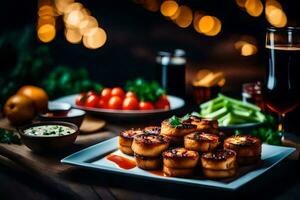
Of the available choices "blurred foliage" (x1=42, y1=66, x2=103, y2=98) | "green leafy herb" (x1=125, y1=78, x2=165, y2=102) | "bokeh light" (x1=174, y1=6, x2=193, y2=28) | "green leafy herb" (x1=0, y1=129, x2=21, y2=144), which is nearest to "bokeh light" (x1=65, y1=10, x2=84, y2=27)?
"bokeh light" (x1=174, y1=6, x2=193, y2=28)

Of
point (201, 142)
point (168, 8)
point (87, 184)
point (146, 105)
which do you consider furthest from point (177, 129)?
point (168, 8)

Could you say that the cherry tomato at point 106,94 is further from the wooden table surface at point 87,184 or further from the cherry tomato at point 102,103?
the wooden table surface at point 87,184

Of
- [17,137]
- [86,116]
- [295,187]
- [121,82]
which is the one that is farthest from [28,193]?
[121,82]

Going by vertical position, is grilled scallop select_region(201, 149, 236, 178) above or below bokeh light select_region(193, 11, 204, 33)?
below

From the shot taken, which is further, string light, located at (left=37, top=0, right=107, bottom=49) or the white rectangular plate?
string light, located at (left=37, top=0, right=107, bottom=49)

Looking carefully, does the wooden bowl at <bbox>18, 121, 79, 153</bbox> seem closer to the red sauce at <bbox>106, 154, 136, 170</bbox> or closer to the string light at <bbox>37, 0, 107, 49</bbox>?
the red sauce at <bbox>106, 154, 136, 170</bbox>
